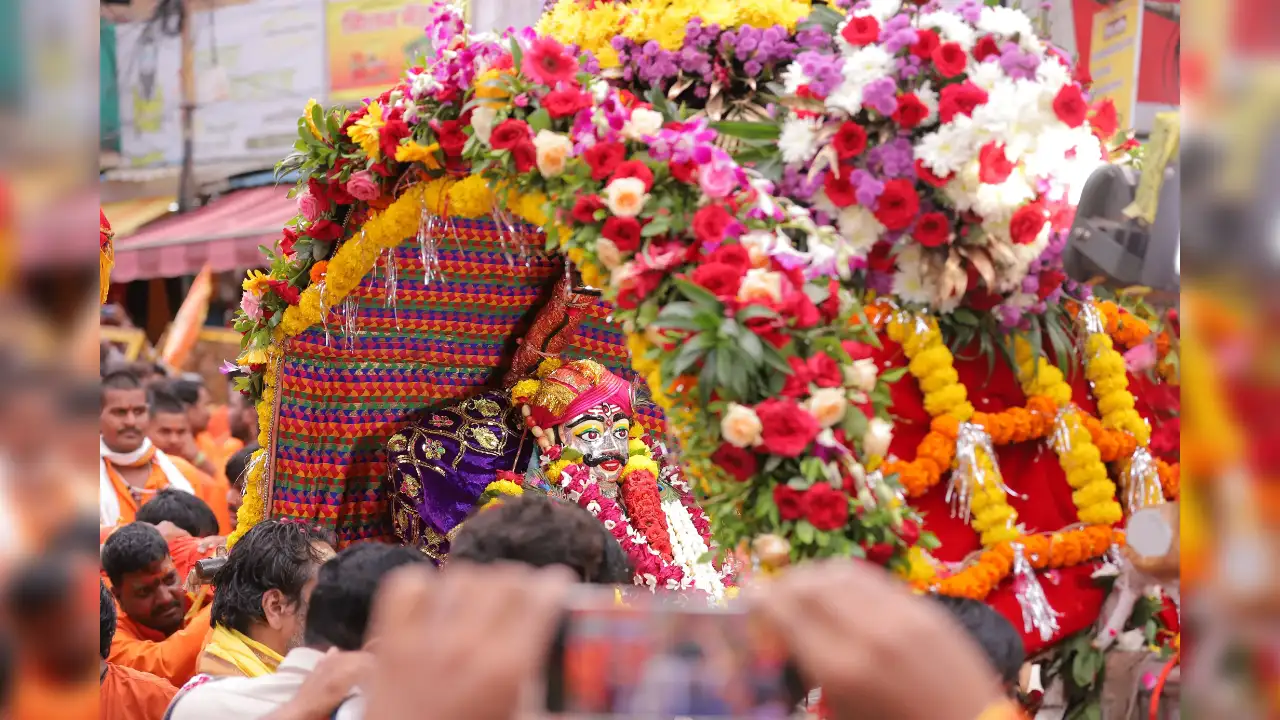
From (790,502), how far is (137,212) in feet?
38.7

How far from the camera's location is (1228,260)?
107cm

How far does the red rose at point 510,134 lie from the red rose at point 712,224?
0.59m

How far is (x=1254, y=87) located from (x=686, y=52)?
3266 mm

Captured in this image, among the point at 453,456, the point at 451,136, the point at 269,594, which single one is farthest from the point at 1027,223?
the point at 453,456

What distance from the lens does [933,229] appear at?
3812 mm

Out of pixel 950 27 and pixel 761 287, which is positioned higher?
pixel 950 27

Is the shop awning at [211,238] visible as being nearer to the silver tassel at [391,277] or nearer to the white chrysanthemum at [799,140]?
the silver tassel at [391,277]

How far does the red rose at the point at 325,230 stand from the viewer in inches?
191

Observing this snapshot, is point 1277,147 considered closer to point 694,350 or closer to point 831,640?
point 831,640

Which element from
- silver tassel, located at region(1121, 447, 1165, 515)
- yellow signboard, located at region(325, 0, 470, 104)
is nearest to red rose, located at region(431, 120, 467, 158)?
silver tassel, located at region(1121, 447, 1165, 515)

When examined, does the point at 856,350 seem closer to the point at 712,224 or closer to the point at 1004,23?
the point at 712,224

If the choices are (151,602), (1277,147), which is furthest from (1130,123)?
(1277,147)

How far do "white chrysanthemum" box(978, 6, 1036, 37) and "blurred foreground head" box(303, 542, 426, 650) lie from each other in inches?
90.9

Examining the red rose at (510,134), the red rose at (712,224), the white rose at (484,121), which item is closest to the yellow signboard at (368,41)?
the white rose at (484,121)
